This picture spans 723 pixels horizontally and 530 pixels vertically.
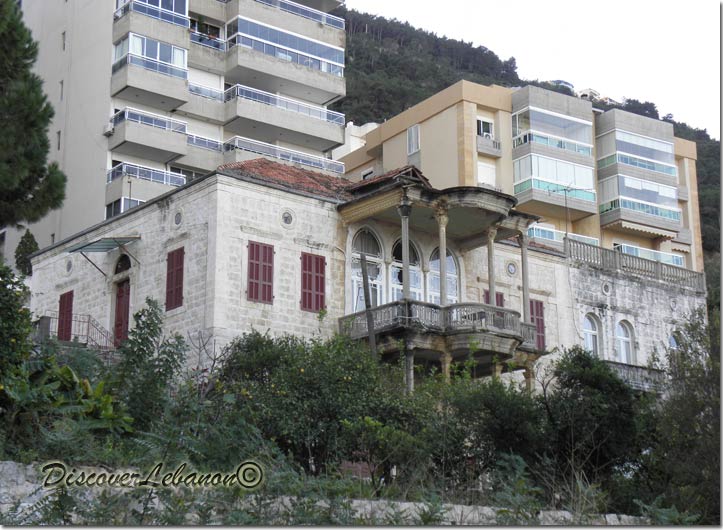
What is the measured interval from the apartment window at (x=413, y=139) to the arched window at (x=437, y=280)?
23057mm

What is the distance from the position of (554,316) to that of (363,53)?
5299 cm

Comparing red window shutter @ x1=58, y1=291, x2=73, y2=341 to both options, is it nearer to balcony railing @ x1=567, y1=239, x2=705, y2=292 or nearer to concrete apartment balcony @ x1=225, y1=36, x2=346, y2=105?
balcony railing @ x1=567, y1=239, x2=705, y2=292

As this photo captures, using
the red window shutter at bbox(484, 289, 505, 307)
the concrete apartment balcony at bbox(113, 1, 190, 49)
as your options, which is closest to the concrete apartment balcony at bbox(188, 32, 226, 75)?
the concrete apartment balcony at bbox(113, 1, 190, 49)

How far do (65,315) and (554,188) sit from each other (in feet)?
98.5

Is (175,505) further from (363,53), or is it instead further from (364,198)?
(363,53)

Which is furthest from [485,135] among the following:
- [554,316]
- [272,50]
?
[554,316]

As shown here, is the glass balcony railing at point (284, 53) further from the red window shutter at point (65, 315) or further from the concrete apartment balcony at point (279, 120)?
the red window shutter at point (65, 315)

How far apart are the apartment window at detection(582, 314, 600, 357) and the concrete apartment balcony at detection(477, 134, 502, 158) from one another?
64.3 ft

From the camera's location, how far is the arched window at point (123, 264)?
1262 inches

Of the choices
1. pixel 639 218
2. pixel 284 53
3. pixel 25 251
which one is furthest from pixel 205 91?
pixel 639 218

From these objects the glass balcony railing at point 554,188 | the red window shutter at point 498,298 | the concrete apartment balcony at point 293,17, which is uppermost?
the concrete apartment balcony at point 293,17

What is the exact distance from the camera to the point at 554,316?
3594 centimetres

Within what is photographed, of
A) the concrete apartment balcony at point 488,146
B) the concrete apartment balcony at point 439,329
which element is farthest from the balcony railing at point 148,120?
the concrete apartment balcony at point 439,329

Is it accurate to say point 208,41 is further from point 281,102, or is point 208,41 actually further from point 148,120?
point 148,120
